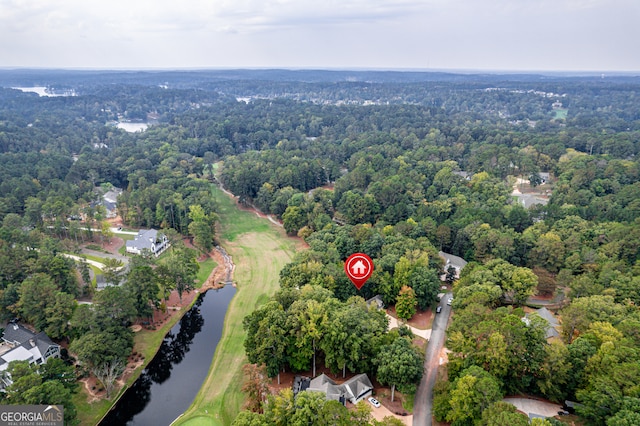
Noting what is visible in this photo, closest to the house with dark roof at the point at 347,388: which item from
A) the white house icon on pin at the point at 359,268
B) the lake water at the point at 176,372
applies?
the lake water at the point at 176,372

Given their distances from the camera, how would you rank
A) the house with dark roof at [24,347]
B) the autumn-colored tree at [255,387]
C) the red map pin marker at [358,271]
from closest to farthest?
1. the autumn-colored tree at [255,387]
2. the house with dark roof at [24,347]
3. the red map pin marker at [358,271]

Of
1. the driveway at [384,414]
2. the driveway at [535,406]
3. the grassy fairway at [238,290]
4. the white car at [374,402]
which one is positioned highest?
the driveway at [535,406]

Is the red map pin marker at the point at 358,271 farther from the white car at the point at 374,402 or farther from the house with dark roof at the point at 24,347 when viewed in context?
the house with dark roof at the point at 24,347

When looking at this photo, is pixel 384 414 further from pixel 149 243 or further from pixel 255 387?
pixel 149 243

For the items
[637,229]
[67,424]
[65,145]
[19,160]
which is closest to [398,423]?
[67,424]

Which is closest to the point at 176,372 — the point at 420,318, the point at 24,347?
the point at 24,347

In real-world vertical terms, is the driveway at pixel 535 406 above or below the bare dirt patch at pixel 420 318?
above
